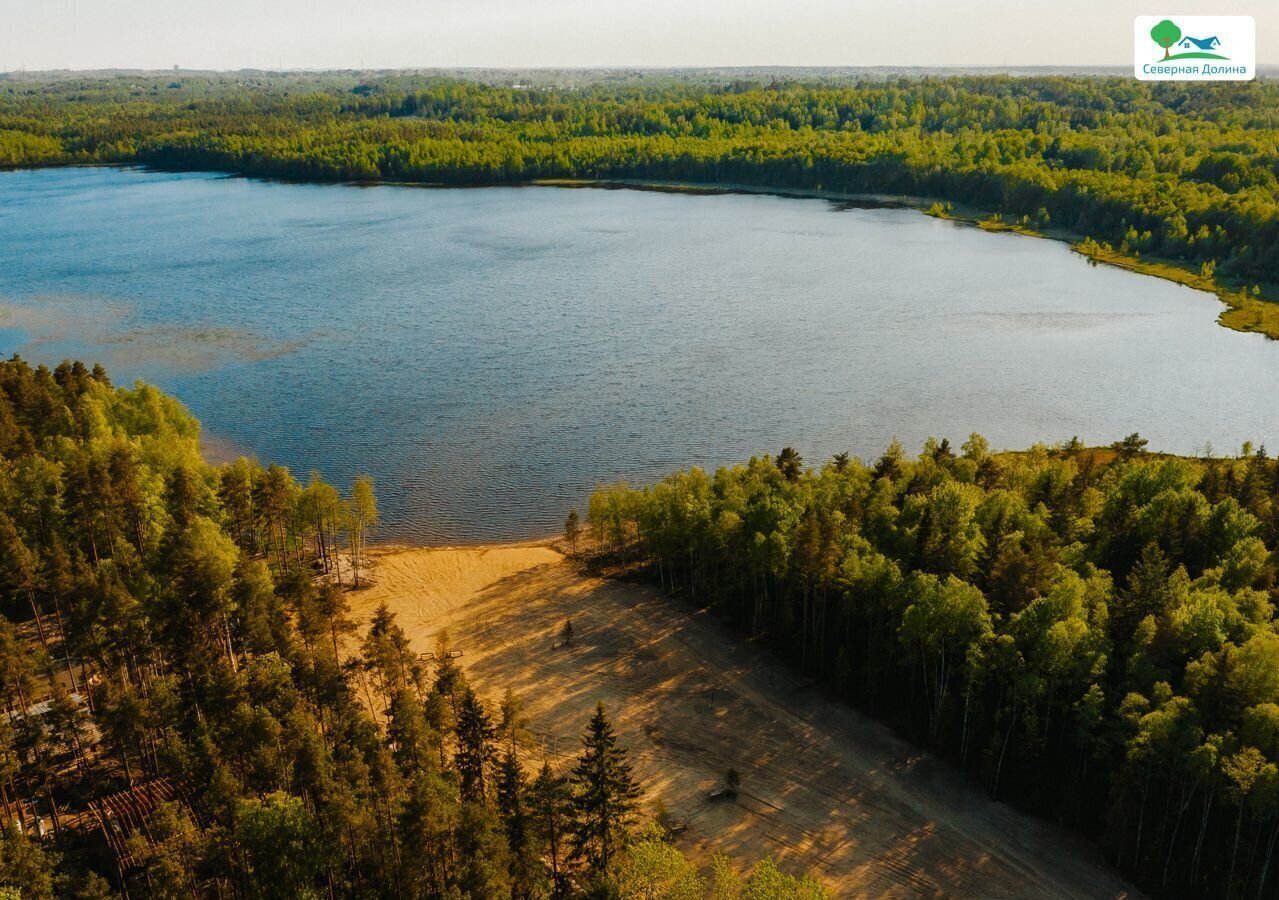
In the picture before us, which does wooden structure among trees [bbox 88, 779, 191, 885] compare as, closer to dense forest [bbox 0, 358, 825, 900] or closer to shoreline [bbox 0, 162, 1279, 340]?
dense forest [bbox 0, 358, 825, 900]

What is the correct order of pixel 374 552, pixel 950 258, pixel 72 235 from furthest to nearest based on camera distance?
pixel 72 235 → pixel 950 258 → pixel 374 552

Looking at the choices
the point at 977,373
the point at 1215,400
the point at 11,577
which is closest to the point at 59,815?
the point at 11,577

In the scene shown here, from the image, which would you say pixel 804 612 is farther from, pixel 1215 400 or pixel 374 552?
pixel 1215 400

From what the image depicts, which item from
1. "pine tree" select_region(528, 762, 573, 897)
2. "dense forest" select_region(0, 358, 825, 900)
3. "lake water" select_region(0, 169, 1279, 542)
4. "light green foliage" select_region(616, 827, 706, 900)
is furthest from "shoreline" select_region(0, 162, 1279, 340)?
"pine tree" select_region(528, 762, 573, 897)

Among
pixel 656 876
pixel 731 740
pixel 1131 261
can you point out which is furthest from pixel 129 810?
pixel 1131 261

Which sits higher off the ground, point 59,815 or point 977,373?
point 977,373

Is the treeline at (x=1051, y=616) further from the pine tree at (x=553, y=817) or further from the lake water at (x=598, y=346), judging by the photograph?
the lake water at (x=598, y=346)
